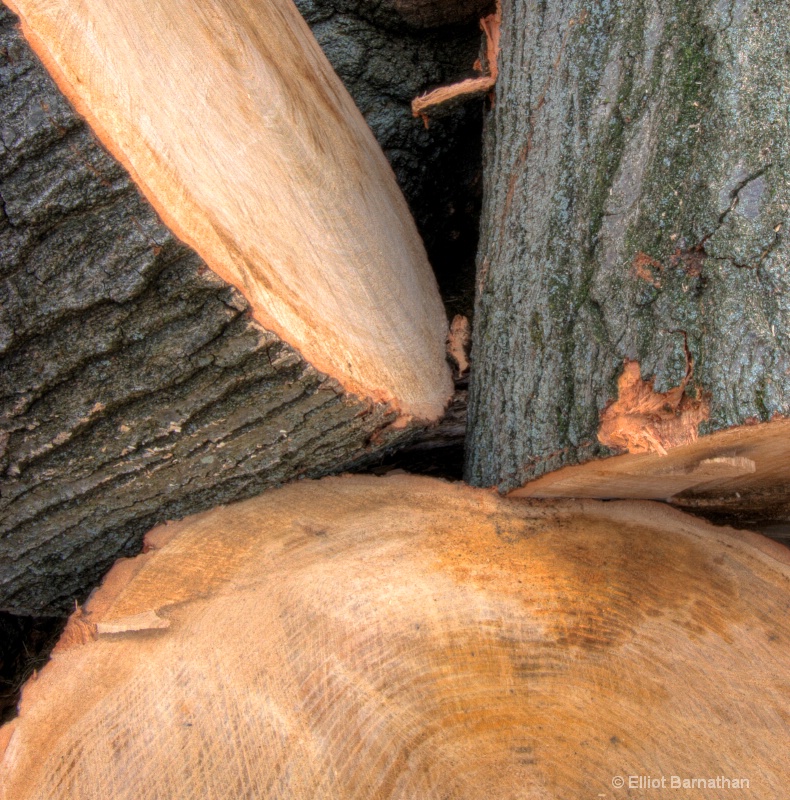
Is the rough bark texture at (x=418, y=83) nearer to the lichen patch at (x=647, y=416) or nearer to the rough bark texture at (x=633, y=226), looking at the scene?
the rough bark texture at (x=633, y=226)

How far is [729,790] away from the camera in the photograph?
94 centimetres

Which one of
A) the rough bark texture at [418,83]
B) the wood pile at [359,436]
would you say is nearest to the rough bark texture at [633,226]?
the wood pile at [359,436]

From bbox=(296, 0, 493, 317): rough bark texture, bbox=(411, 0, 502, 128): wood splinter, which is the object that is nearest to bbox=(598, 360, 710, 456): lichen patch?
bbox=(296, 0, 493, 317): rough bark texture

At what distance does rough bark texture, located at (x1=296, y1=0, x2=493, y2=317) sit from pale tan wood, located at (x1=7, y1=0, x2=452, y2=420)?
35 cm

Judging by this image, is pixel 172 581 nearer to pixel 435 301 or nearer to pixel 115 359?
pixel 115 359

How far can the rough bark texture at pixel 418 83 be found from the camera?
1.84 meters

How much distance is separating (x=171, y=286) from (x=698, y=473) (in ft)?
2.72

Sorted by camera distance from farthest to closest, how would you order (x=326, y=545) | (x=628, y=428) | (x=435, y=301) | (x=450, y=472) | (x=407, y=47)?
(x=407, y=47) < (x=450, y=472) < (x=435, y=301) < (x=326, y=545) < (x=628, y=428)

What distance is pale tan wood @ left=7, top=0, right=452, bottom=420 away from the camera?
976mm

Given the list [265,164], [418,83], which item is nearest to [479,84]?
[418,83]

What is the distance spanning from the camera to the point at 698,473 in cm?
110

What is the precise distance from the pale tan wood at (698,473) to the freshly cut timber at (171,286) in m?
→ 0.35

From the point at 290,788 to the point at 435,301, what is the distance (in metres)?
1.03

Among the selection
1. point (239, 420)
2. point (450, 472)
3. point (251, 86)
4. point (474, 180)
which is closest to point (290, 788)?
point (239, 420)
